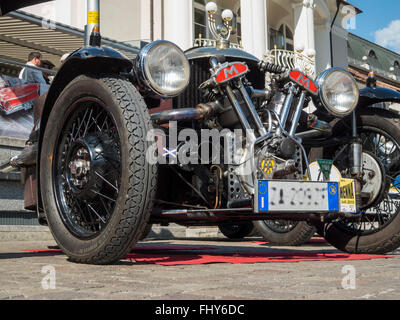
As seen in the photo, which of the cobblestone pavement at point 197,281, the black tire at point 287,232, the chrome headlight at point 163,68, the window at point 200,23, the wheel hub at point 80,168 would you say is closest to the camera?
the cobblestone pavement at point 197,281

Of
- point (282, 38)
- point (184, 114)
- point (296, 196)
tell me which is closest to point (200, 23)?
point (282, 38)

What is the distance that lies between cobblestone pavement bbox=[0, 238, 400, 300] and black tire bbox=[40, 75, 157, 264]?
0.16m

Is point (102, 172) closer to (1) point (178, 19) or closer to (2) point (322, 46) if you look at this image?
(1) point (178, 19)

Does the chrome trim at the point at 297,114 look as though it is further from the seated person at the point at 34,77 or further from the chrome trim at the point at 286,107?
the seated person at the point at 34,77

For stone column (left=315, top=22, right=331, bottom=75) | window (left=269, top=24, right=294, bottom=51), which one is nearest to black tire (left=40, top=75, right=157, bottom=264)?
window (left=269, top=24, right=294, bottom=51)

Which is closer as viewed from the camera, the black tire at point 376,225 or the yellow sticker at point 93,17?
the black tire at point 376,225

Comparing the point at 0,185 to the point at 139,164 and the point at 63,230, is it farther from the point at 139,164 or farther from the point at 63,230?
the point at 139,164

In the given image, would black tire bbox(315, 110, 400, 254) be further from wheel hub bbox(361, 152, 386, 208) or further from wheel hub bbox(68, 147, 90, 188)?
wheel hub bbox(68, 147, 90, 188)

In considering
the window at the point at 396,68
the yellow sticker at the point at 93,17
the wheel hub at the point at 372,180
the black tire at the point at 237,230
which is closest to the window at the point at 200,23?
the black tire at the point at 237,230

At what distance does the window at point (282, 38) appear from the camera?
22219 mm

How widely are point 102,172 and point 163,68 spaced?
2.27 feet

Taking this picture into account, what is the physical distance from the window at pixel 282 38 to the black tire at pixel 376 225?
1840 cm

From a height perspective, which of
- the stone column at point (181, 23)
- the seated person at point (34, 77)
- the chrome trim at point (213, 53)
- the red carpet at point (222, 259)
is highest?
the stone column at point (181, 23)

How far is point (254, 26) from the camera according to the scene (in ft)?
54.1
